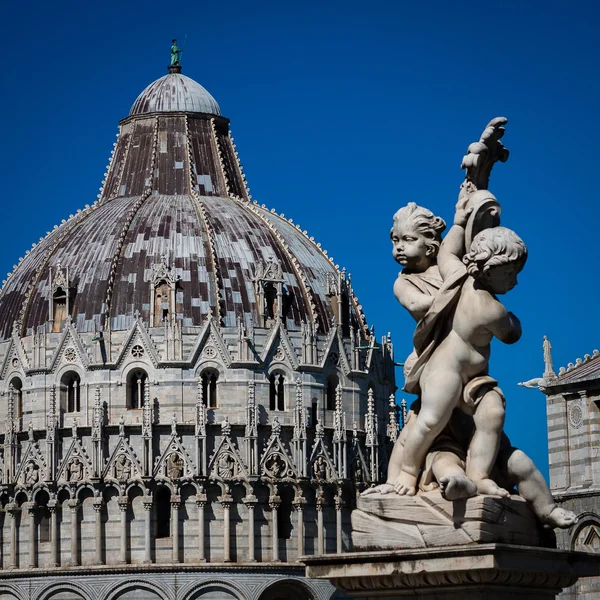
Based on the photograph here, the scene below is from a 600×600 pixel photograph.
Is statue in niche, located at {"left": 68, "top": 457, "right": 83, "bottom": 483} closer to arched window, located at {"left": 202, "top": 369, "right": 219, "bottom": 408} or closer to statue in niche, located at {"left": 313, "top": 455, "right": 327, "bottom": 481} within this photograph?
arched window, located at {"left": 202, "top": 369, "right": 219, "bottom": 408}

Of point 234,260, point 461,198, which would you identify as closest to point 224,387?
point 234,260

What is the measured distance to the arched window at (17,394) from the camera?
9700 cm

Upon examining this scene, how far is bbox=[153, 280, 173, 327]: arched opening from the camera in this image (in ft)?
308

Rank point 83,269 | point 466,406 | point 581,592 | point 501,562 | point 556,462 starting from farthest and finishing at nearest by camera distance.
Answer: point 83,269
point 556,462
point 581,592
point 466,406
point 501,562

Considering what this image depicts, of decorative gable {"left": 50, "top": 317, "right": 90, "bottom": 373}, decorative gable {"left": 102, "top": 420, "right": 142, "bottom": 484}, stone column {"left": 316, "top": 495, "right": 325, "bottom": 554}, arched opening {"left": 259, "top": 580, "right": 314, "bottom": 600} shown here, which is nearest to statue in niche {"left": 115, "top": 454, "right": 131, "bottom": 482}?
decorative gable {"left": 102, "top": 420, "right": 142, "bottom": 484}

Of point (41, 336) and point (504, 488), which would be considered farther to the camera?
point (41, 336)

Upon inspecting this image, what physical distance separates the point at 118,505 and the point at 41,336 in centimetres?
989

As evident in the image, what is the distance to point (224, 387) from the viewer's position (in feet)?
307

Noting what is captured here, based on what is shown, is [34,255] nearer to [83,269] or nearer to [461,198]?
[83,269]

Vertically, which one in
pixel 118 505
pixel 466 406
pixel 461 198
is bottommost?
pixel 466 406

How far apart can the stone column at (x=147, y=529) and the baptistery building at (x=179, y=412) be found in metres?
0.14

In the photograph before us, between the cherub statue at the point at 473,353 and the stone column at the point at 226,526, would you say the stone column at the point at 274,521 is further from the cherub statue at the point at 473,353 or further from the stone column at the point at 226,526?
the cherub statue at the point at 473,353

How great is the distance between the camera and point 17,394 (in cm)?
9712

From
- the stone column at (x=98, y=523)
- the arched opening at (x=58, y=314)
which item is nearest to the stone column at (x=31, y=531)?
the stone column at (x=98, y=523)
